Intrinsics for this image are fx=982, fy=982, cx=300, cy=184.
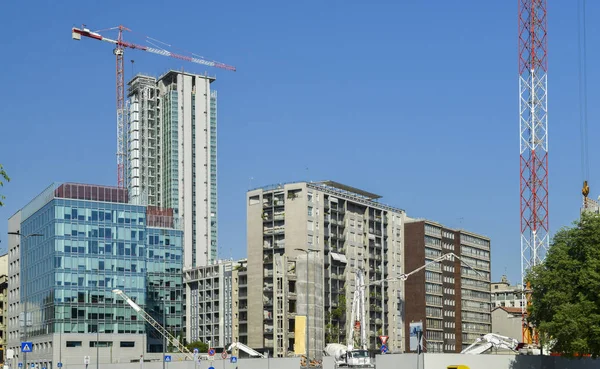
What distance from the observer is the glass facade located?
164875 mm

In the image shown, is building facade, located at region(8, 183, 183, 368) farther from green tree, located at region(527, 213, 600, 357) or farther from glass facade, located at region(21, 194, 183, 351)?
green tree, located at region(527, 213, 600, 357)

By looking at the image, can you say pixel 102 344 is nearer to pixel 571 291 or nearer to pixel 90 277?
pixel 90 277

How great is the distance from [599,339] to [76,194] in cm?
10924

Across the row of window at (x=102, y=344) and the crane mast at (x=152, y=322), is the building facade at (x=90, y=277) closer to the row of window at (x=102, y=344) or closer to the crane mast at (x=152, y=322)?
the row of window at (x=102, y=344)

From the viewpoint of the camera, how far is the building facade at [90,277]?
164625 mm

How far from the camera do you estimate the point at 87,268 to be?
547 ft

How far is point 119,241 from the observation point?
17100 centimetres

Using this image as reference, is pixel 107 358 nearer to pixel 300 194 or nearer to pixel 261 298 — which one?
pixel 261 298

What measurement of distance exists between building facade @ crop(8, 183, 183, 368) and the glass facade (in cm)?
17

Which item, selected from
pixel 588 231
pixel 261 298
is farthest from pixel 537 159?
pixel 261 298

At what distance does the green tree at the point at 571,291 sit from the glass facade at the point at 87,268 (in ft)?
294

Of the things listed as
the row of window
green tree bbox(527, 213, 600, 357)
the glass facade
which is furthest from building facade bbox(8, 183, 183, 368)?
green tree bbox(527, 213, 600, 357)

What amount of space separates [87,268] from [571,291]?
99.6 m

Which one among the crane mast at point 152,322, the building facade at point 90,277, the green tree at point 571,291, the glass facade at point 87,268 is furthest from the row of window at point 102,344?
the green tree at point 571,291
